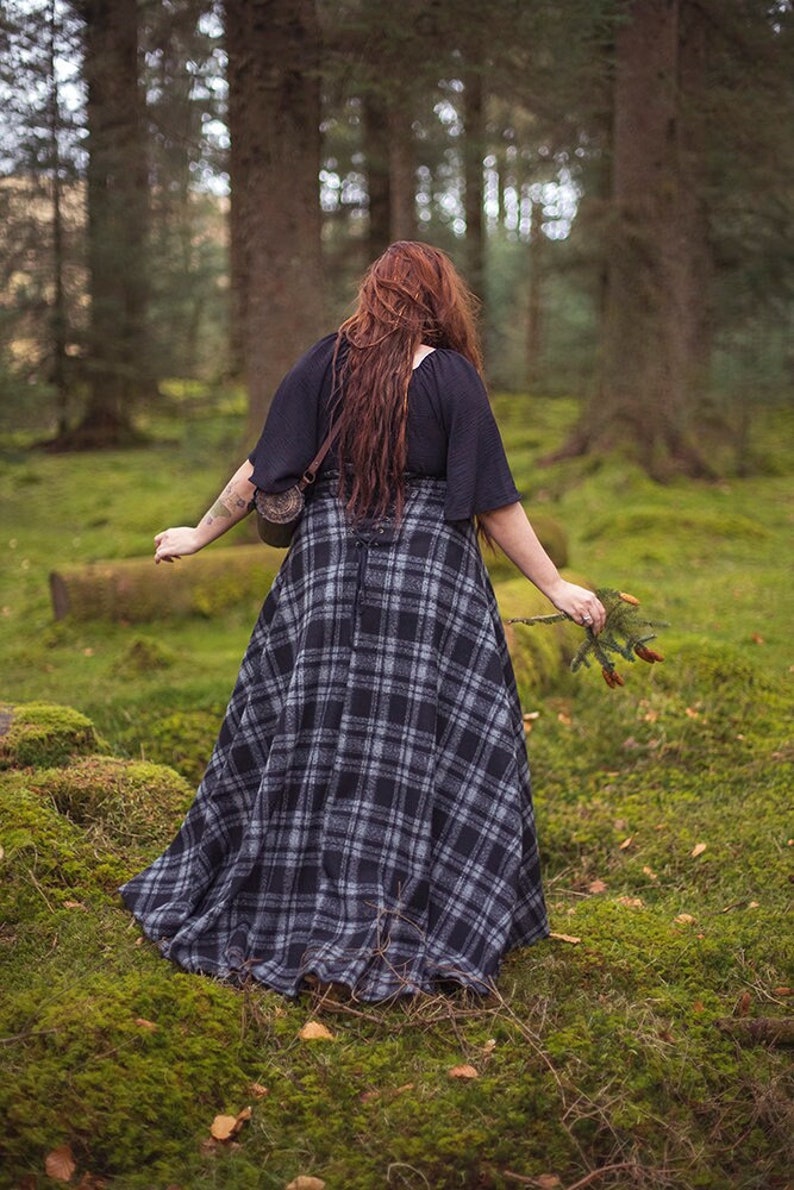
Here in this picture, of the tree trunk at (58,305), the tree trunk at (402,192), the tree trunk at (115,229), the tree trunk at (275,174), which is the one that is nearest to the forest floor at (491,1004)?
the tree trunk at (275,174)

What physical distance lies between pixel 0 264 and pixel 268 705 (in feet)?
41.9

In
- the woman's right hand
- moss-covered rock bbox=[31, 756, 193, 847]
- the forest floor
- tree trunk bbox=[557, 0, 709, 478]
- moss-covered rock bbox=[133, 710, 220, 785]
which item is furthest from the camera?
tree trunk bbox=[557, 0, 709, 478]

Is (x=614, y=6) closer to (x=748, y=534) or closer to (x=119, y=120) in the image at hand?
(x=119, y=120)

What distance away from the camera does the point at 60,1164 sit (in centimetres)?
274

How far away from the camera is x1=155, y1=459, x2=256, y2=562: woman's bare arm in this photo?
3764 millimetres

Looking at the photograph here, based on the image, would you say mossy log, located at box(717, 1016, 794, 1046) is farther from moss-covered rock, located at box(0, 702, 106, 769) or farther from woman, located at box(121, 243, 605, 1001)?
moss-covered rock, located at box(0, 702, 106, 769)

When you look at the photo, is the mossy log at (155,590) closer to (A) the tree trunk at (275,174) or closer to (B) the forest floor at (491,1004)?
(A) the tree trunk at (275,174)

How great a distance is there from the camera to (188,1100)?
9.74ft

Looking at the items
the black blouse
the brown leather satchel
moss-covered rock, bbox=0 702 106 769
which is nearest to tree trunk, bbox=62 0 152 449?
moss-covered rock, bbox=0 702 106 769

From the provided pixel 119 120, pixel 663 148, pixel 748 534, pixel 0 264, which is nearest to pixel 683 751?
pixel 748 534

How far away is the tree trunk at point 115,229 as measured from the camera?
28.3ft

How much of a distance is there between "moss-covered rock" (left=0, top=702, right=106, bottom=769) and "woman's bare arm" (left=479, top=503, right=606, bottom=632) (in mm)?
2269

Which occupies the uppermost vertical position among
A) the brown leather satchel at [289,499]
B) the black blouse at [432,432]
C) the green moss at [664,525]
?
the black blouse at [432,432]

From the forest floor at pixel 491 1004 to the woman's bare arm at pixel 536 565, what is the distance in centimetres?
117
